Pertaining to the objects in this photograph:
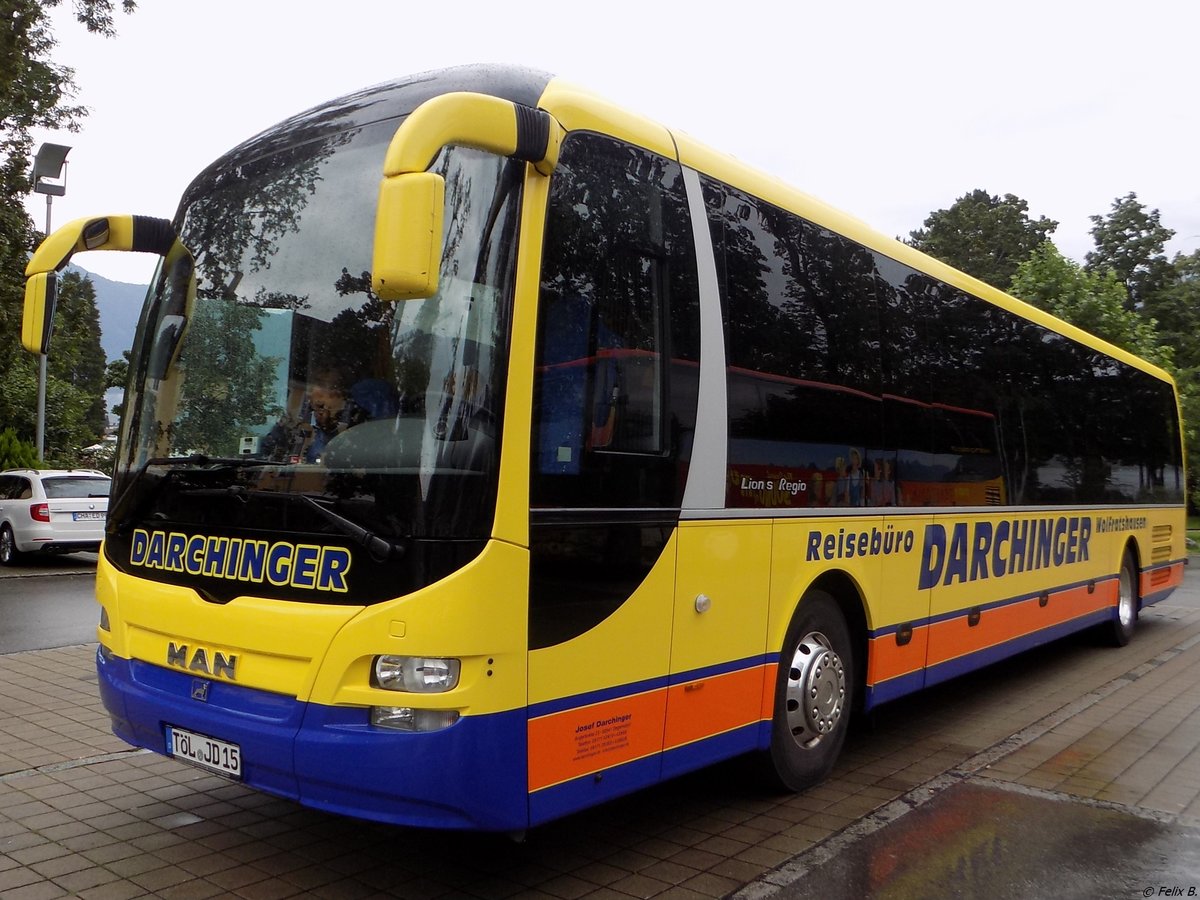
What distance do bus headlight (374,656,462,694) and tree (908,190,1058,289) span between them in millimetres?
59627

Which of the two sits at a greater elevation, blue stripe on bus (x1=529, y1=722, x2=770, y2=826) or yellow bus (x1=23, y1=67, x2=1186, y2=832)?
yellow bus (x1=23, y1=67, x2=1186, y2=832)

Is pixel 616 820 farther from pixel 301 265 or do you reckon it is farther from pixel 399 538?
pixel 301 265

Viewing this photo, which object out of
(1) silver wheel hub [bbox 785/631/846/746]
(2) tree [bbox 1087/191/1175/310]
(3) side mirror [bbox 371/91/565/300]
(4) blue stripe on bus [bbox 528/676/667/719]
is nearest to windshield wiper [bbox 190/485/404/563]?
(4) blue stripe on bus [bbox 528/676/667/719]

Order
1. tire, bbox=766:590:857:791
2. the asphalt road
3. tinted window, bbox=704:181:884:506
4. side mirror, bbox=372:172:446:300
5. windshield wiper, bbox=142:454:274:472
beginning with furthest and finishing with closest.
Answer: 1. the asphalt road
2. tire, bbox=766:590:857:791
3. tinted window, bbox=704:181:884:506
4. windshield wiper, bbox=142:454:274:472
5. side mirror, bbox=372:172:446:300

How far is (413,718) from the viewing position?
12.7ft

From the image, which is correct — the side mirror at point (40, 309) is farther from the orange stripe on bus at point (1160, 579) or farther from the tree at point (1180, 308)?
the tree at point (1180, 308)

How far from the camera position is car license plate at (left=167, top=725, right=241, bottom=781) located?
4.24 meters

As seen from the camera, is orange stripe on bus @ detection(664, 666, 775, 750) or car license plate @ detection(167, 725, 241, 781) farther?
orange stripe on bus @ detection(664, 666, 775, 750)

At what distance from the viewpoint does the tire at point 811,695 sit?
573 centimetres

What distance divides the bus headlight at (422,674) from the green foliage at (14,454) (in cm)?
2324

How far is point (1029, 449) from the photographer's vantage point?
29.9 feet

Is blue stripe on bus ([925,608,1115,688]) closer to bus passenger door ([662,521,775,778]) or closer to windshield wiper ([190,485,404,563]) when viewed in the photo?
bus passenger door ([662,521,775,778])

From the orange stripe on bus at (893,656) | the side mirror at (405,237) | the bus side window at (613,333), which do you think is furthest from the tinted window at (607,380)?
the orange stripe on bus at (893,656)

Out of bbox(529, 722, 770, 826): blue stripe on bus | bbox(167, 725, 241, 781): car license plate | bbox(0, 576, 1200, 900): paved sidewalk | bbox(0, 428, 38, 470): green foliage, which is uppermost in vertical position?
bbox(0, 428, 38, 470): green foliage
